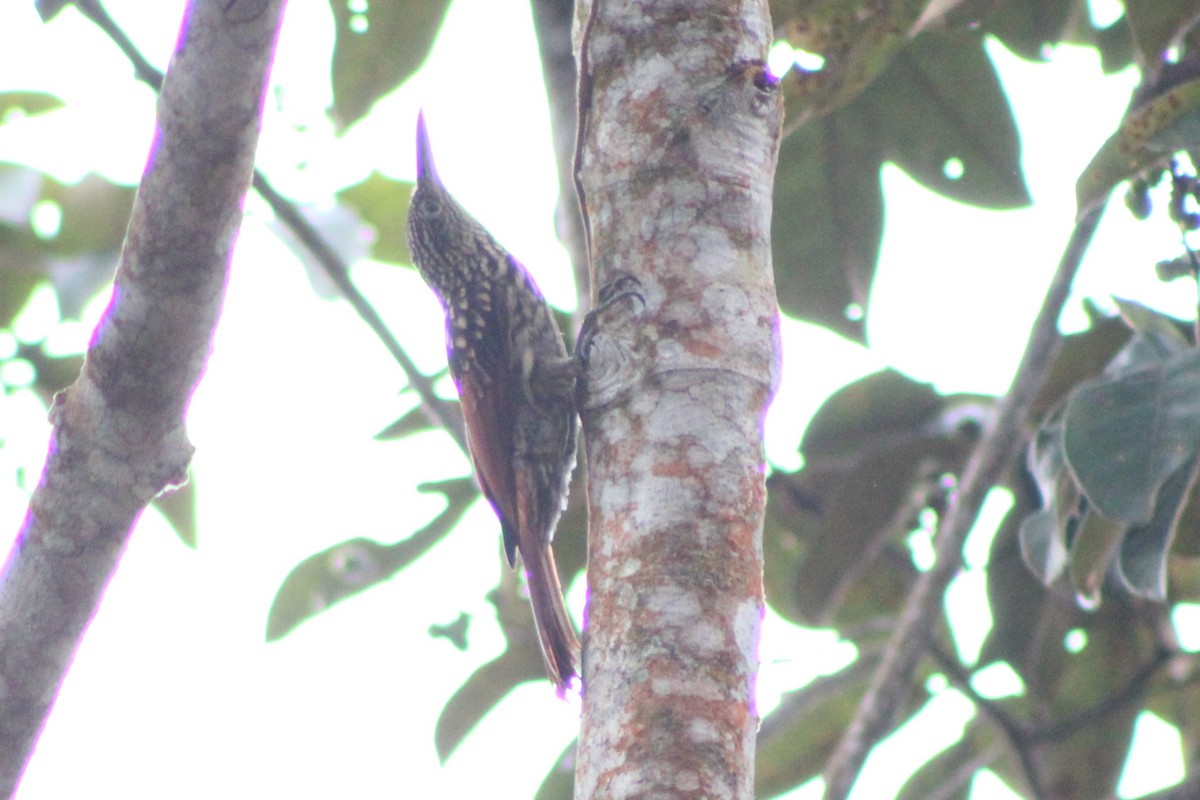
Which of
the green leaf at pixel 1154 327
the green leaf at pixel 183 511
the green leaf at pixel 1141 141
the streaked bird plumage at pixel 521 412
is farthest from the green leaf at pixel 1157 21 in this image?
the green leaf at pixel 183 511

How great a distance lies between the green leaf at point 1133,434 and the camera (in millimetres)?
2500

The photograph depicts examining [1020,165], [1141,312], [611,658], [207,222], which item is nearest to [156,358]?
[207,222]

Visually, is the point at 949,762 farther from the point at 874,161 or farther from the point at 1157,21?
the point at 1157,21

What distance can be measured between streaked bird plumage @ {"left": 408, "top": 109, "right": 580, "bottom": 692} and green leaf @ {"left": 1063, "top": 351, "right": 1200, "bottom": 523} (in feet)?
3.18

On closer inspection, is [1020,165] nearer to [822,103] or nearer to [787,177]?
[787,177]

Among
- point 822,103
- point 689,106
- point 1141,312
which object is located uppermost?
point 822,103

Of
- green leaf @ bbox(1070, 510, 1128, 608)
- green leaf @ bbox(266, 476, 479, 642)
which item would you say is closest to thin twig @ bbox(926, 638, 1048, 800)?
green leaf @ bbox(1070, 510, 1128, 608)

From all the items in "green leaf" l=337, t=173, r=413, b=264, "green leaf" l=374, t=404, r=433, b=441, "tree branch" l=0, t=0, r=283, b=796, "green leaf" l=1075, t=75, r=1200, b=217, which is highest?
"green leaf" l=337, t=173, r=413, b=264

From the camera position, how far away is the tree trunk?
5.08 feet

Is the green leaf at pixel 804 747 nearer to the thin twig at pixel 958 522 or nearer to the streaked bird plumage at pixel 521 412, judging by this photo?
the thin twig at pixel 958 522

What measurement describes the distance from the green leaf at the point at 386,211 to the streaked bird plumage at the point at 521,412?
40 cm

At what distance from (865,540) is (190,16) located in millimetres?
2099

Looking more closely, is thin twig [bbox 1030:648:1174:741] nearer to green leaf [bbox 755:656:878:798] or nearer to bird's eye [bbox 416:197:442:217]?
green leaf [bbox 755:656:878:798]

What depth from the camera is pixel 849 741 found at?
2.76m
